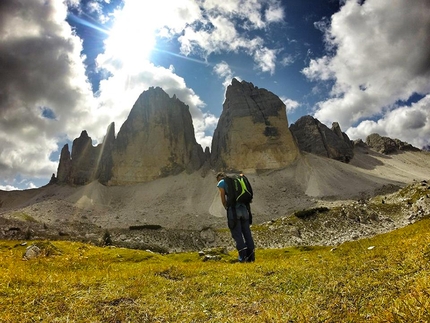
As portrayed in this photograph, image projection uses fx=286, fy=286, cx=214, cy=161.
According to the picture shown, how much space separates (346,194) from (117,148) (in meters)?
103

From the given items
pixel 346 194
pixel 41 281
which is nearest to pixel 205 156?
pixel 346 194

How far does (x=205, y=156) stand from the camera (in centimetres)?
14262

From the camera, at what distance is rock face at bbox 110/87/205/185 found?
133375mm

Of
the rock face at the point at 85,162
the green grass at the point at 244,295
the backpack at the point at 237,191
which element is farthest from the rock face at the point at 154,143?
the green grass at the point at 244,295

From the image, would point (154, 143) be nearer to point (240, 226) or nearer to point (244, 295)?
point (240, 226)

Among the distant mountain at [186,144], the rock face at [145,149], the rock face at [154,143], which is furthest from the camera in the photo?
the rock face at [145,149]

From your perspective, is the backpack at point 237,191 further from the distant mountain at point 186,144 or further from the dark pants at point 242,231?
the distant mountain at point 186,144

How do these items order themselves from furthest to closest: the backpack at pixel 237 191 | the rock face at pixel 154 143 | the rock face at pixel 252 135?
1. the rock face at pixel 154 143
2. the rock face at pixel 252 135
3. the backpack at pixel 237 191

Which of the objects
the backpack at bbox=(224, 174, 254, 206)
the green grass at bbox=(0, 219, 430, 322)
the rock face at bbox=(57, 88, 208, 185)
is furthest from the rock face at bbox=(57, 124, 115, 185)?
the green grass at bbox=(0, 219, 430, 322)

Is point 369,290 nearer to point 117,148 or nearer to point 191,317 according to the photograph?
point 191,317

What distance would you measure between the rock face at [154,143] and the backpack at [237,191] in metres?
119

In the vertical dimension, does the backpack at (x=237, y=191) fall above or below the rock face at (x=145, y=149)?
below

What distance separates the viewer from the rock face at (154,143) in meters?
133

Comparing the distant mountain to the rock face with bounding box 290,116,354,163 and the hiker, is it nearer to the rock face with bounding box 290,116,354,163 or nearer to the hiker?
the rock face with bounding box 290,116,354,163
